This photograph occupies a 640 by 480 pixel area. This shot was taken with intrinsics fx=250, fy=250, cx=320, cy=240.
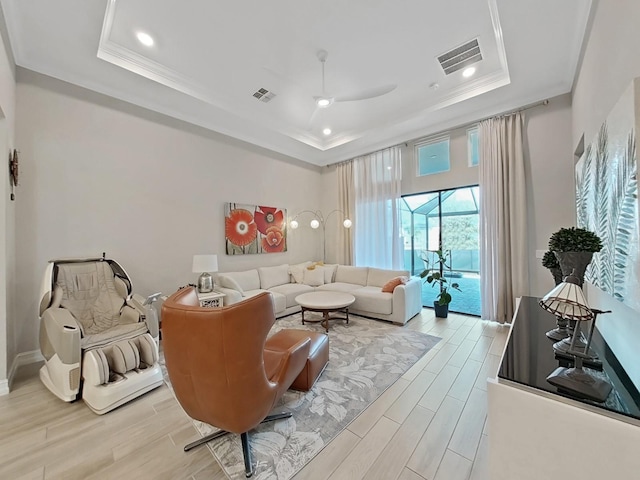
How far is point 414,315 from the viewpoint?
14.3 feet

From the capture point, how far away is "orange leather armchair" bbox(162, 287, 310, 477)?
4.14ft

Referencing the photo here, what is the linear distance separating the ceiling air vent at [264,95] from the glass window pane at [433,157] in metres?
2.97

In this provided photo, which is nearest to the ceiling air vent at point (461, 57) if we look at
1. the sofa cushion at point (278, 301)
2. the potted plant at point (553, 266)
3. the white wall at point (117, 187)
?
the potted plant at point (553, 266)

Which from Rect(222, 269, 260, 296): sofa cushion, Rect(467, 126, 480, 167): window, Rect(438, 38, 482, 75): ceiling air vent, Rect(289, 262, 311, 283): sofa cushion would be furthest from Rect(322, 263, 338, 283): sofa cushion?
Rect(438, 38, 482, 75): ceiling air vent

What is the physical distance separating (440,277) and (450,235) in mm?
914

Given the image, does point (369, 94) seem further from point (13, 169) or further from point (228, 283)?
point (13, 169)

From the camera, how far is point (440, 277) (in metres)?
4.36

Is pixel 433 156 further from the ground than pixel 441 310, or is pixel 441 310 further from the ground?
pixel 433 156

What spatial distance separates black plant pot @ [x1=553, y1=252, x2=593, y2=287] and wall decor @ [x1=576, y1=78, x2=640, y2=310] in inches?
4.8

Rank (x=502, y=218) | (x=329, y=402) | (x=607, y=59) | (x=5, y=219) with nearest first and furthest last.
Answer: (x=607, y=59) → (x=329, y=402) → (x=5, y=219) → (x=502, y=218)

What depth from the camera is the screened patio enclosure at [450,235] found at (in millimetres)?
4508

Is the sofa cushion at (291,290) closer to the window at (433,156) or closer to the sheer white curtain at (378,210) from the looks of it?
the sheer white curtain at (378,210)

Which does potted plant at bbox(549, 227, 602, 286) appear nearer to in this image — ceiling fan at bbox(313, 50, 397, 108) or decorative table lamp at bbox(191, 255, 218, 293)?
ceiling fan at bbox(313, 50, 397, 108)

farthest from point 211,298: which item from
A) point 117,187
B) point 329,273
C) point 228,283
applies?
point 329,273
